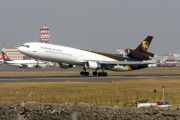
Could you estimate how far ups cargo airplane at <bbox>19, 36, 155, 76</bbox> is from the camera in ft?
233

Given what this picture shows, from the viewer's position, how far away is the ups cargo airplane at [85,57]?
71.0 meters

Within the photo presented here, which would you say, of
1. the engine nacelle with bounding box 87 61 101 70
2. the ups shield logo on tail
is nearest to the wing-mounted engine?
the ups shield logo on tail

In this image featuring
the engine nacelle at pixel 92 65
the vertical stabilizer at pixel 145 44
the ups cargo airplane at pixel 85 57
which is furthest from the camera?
the vertical stabilizer at pixel 145 44

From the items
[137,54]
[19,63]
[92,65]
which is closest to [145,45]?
[137,54]

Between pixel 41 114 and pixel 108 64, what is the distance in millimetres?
65887

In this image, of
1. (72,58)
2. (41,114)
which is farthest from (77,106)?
(72,58)

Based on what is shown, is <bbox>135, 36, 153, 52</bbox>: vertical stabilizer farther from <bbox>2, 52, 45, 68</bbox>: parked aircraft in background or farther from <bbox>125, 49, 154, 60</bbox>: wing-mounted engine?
<bbox>2, 52, 45, 68</bbox>: parked aircraft in background

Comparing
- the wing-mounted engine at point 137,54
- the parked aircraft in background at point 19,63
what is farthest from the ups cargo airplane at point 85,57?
the parked aircraft in background at point 19,63

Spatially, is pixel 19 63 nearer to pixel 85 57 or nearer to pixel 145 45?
pixel 145 45

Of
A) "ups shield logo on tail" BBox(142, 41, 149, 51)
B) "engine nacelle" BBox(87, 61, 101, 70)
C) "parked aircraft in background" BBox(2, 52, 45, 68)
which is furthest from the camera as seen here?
"parked aircraft in background" BBox(2, 52, 45, 68)

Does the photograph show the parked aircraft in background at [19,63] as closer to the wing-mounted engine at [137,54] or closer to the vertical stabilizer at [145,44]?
the vertical stabilizer at [145,44]

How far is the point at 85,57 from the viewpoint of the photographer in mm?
74375

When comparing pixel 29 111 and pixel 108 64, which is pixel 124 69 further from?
pixel 29 111

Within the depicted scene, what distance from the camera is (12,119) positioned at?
11.2 meters
